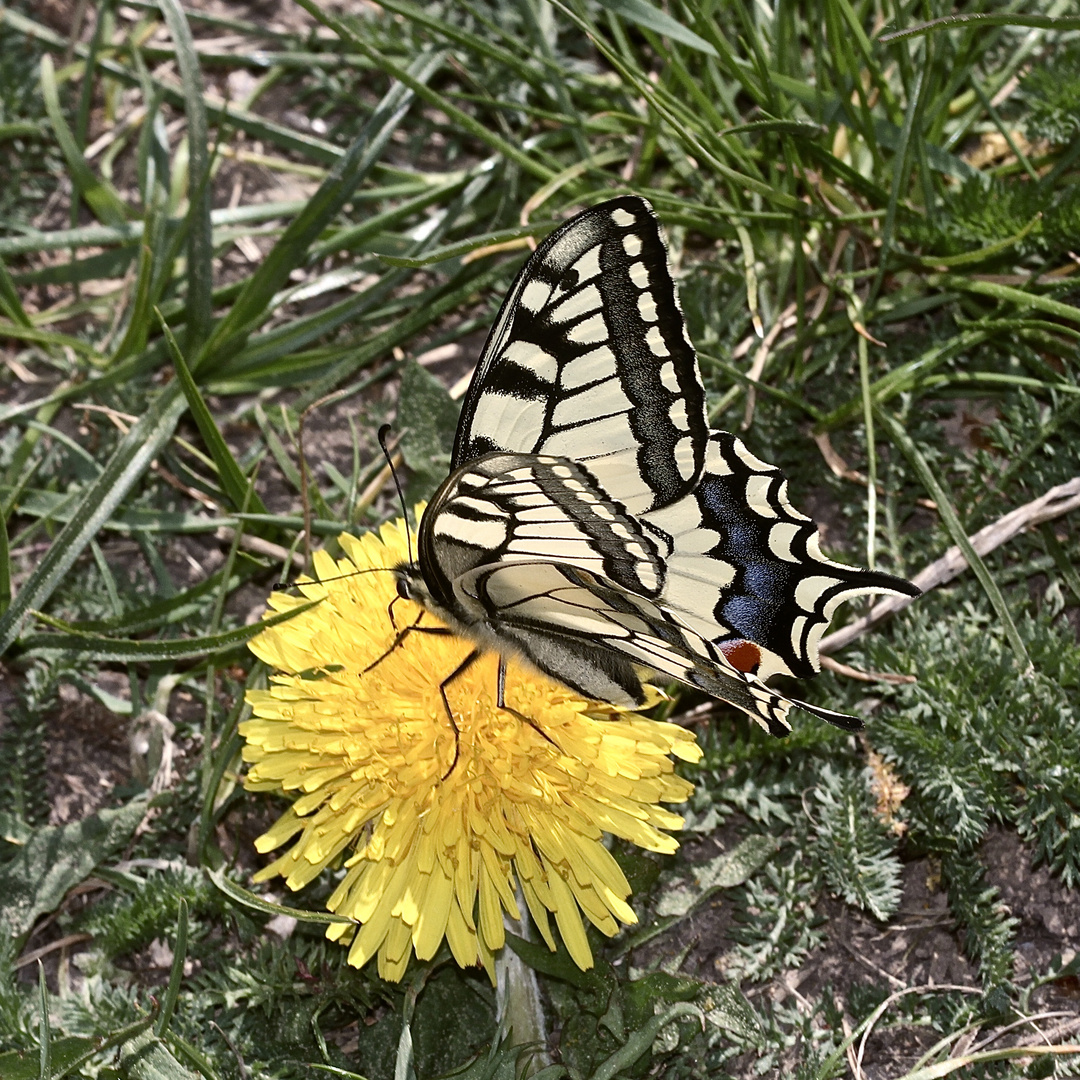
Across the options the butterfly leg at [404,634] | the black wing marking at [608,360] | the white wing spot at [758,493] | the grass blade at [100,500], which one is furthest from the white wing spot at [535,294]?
the grass blade at [100,500]

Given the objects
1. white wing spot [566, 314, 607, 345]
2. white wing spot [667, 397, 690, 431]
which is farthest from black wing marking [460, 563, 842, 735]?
white wing spot [566, 314, 607, 345]

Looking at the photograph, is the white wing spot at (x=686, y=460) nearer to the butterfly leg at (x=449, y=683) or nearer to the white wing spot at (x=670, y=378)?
the white wing spot at (x=670, y=378)

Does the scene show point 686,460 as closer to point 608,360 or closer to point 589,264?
point 608,360

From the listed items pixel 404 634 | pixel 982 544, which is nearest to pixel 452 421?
pixel 404 634

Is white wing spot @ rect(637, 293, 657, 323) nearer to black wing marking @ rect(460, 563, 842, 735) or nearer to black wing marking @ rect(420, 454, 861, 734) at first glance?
black wing marking @ rect(420, 454, 861, 734)

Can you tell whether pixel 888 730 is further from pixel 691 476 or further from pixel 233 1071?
pixel 233 1071
